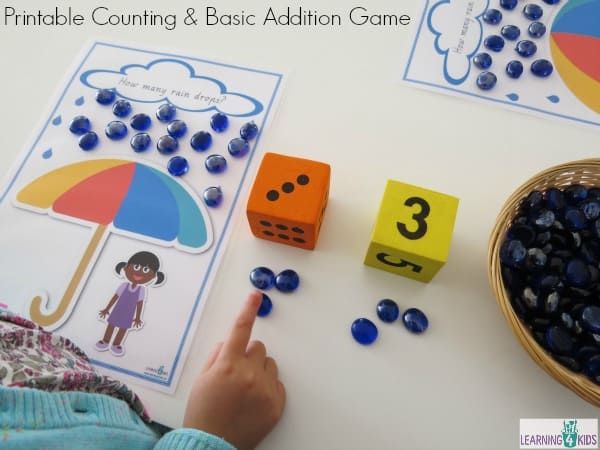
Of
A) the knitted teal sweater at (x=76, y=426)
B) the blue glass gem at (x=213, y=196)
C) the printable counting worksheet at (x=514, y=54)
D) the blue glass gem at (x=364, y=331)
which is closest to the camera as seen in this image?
the knitted teal sweater at (x=76, y=426)

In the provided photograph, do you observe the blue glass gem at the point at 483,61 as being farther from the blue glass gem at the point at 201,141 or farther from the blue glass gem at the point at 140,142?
the blue glass gem at the point at 140,142

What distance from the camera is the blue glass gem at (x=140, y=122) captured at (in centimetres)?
83

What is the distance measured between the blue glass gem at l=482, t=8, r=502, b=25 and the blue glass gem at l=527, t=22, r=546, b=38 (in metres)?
0.06

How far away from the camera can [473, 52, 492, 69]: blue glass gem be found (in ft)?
2.85

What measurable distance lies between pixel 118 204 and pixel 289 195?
0.32 meters

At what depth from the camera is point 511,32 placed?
896 mm

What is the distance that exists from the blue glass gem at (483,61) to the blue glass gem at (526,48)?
0.20 feet

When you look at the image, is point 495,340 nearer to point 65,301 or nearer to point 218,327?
point 218,327

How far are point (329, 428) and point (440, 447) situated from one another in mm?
147

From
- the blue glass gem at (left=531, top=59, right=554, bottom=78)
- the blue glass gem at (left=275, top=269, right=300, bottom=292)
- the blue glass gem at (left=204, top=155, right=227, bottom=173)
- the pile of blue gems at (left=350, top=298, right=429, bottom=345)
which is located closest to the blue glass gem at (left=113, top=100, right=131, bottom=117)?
the blue glass gem at (left=204, top=155, right=227, bottom=173)

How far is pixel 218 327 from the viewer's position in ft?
2.19

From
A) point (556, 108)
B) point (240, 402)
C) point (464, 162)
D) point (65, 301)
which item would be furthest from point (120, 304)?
point (556, 108)

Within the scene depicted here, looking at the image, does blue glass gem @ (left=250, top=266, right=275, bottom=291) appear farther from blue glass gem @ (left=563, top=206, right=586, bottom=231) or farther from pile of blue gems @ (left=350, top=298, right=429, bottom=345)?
blue glass gem @ (left=563, top=206, right=586, bottom=231)

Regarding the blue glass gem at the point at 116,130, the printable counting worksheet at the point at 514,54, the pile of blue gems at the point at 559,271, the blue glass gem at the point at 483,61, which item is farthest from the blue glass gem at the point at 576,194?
the blue glass gem at the point at 116,130
